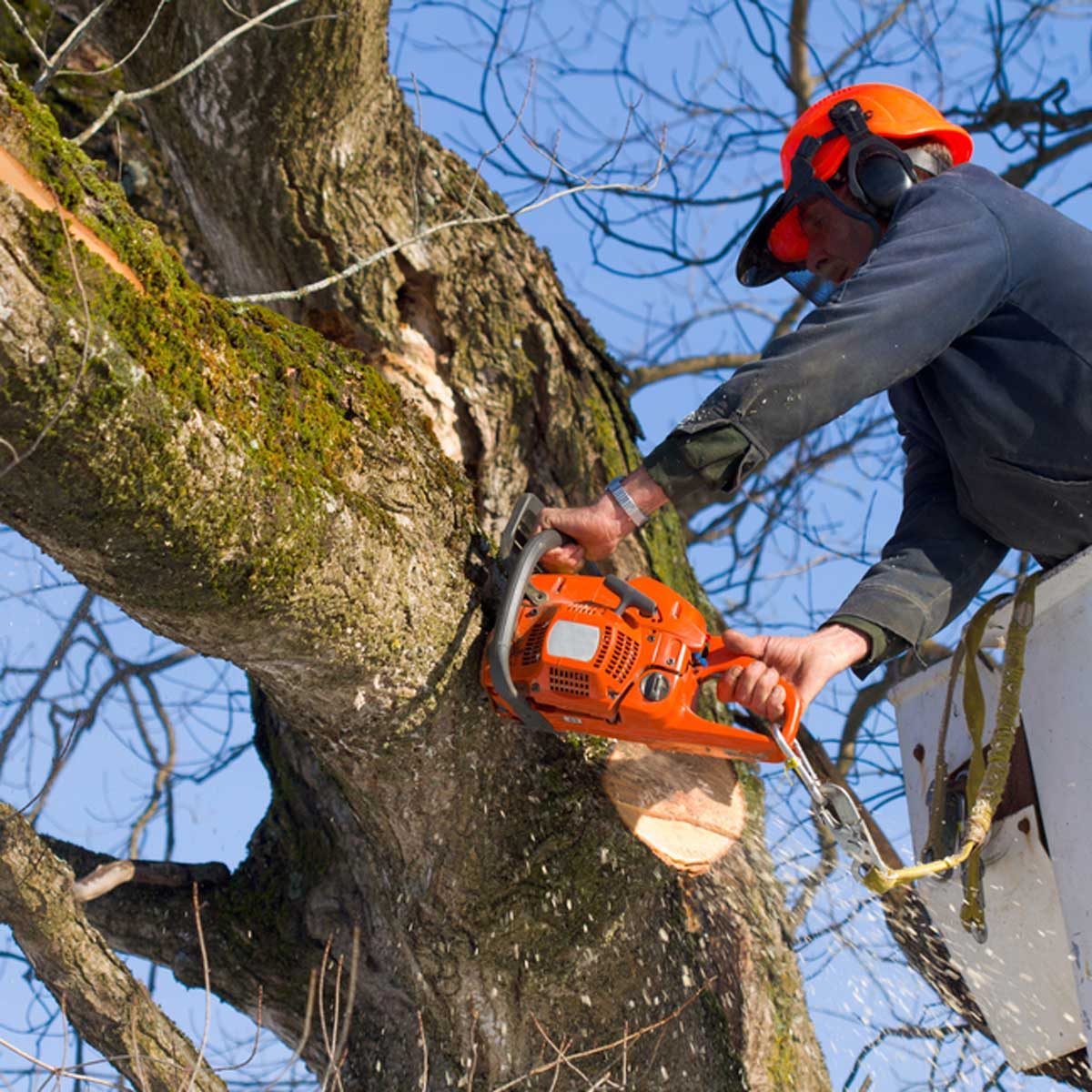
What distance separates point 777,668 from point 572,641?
1.38 ft

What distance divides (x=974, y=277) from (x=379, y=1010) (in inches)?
83.3

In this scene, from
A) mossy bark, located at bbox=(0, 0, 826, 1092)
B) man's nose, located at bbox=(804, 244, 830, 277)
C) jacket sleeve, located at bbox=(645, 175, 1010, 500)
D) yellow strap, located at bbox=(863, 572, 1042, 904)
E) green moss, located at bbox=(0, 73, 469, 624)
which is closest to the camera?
green moss, located at bbox=(0, 73, 469, 624)

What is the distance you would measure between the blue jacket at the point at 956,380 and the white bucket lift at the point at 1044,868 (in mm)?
201

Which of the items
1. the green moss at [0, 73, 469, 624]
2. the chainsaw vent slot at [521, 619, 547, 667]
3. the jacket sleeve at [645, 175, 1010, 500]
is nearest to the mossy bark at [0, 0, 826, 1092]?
the green moss at [0, 73, 469, 624]

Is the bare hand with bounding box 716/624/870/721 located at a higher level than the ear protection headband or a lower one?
lower

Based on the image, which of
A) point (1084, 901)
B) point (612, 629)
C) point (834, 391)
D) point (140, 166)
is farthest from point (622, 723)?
point (140, 166)

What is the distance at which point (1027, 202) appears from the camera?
2.43 m

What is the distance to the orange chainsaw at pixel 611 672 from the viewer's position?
225 centimetres

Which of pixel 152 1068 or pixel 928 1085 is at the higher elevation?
pixel 928 1085

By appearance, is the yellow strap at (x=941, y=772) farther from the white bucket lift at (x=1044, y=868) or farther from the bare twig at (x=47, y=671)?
the bare twig at (x=47, y=671)

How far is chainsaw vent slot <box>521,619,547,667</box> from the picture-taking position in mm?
2268

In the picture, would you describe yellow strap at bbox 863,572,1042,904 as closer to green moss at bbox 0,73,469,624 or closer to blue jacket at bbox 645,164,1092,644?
blue jacket at bbox 645,164,1092,644

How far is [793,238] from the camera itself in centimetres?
291

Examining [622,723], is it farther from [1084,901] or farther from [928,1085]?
[928,1085]
